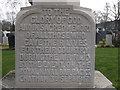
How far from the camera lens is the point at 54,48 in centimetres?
269

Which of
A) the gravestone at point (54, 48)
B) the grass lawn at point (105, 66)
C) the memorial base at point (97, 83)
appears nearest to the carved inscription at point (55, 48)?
the gravestone at point (54, 48)

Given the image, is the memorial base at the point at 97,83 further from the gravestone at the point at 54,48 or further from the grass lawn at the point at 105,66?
the grass lawn at the point at 105,66

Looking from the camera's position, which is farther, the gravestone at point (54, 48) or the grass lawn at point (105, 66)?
the grass lawn at point (105, 66)

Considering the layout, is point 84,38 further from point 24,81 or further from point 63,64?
point 24,81

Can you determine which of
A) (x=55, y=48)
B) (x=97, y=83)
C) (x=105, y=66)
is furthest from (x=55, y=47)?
(x=105, y=66)

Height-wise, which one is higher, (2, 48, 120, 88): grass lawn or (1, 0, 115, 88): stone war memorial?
(1, 0, 115, 88): stone war memorial

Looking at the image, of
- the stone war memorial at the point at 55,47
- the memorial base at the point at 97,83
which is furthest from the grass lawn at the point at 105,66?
the stone war memorial at the point at 55,47

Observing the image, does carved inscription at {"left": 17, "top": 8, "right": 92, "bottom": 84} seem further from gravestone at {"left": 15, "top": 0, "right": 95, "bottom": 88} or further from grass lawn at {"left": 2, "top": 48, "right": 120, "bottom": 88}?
grass lawn at {"left": 2, "top": 48, "right": 120, "bottom": 88}

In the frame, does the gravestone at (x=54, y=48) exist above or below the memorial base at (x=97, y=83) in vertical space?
above

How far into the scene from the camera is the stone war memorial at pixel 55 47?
8.68ft

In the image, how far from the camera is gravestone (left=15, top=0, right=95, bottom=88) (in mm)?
2646

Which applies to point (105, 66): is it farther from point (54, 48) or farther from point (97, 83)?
point (54, 48)

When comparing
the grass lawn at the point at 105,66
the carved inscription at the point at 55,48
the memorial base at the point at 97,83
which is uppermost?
the carved inscription at the point at 55,48

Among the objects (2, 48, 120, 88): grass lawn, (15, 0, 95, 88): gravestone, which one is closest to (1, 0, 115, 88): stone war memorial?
(15, 0, 95, 88): gravestone
